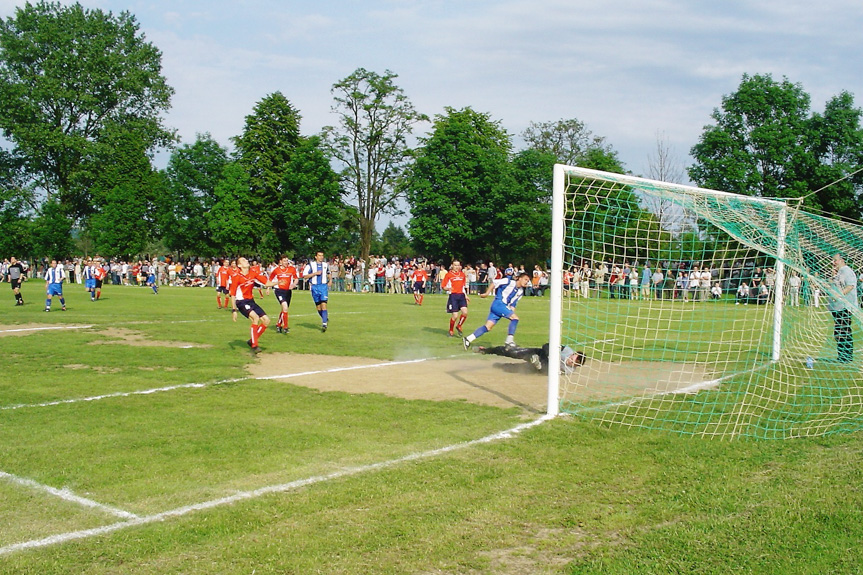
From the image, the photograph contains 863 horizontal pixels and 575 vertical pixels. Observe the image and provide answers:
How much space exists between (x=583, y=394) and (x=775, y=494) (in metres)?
4.12

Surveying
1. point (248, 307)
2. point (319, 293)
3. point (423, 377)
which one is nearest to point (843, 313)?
point (423, 377)

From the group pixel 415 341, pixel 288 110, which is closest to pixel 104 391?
pixel 415 341

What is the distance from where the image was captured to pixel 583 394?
377 inches

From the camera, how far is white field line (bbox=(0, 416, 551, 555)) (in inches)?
180

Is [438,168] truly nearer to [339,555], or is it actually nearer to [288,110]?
[288,110]

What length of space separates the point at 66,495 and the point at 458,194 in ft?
148

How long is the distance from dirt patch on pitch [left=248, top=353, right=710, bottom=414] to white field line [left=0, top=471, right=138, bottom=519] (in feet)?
15.2

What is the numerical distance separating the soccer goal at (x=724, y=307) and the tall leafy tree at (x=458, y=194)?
110 ft

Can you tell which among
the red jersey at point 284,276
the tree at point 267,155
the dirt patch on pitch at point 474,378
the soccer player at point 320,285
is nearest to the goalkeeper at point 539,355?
the dirt patch on pitch at point 474,378

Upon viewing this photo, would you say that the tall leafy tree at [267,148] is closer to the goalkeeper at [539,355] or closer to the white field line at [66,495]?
the goalkeeper at [539,355]

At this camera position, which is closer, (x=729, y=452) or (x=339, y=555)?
(x=339, y=555)

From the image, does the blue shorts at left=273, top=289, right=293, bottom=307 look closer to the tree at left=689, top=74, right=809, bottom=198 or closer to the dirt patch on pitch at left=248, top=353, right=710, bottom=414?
the dirt patch on pitch at left=248, top=353, right=710, bottom=414

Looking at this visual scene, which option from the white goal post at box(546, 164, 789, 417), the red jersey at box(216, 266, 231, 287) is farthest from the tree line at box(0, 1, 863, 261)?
the white goal post at box(546, 164, 789, 417)

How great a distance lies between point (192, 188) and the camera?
57094mm
